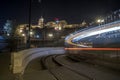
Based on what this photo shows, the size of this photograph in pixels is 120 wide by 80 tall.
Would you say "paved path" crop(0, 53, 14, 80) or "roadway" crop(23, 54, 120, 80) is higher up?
"paved path" crop(0, 53, 14, 80)

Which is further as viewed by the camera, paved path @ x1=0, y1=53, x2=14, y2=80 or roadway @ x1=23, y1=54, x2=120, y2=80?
paved path @ x1=0, y1=53, x2=14, y2=80

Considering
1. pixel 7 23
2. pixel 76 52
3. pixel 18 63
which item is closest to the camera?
pixel 18 63

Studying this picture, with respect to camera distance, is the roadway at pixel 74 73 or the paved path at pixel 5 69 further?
the paved path at pixel 5 69

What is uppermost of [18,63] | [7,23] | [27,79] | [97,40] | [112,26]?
[7,23]

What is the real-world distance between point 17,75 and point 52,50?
106ft

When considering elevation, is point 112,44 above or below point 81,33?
below

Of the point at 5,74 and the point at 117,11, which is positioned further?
the point at 117,11

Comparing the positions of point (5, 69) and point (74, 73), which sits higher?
point (5, 69)

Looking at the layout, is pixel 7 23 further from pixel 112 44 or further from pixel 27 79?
pixel 27 79

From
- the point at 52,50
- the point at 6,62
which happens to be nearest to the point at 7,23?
the point at 52,50

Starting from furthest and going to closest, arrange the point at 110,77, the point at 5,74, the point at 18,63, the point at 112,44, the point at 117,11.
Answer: the point at 117,11 < the point at 112,44 < the point at 18,63 < the point at 5,74 < the point at 110,77

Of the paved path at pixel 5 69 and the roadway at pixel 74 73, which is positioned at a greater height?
the paved path at pixel 5 69

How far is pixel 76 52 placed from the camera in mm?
32625

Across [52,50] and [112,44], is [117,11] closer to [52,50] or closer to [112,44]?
[52,50]
